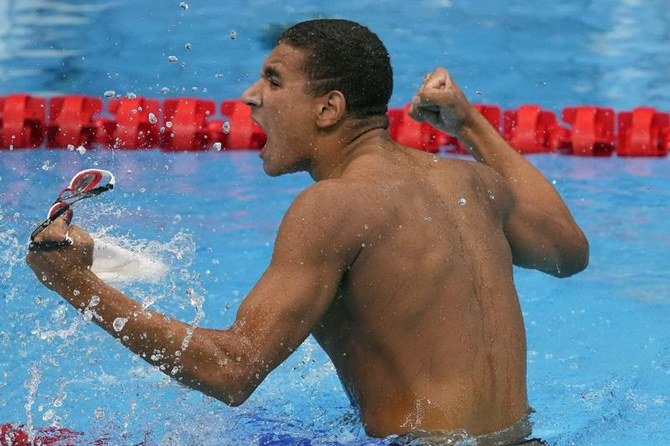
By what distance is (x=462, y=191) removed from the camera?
2195mm

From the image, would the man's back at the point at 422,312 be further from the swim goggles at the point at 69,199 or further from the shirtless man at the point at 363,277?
the swim goggles at the point at 69,199

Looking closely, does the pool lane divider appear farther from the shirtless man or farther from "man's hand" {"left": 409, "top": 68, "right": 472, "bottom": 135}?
the shirtless man

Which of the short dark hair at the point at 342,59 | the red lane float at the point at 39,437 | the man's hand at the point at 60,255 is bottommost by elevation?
the red lane float at the point at 39,437

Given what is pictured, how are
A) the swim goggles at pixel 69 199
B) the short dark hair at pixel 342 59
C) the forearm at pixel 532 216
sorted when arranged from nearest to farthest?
1. the swim goggles at pixel 69 199
2. the short dark hair at pixel 342 59
3. the forearm at pixel 532 216

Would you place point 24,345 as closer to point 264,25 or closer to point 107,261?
point 107,261

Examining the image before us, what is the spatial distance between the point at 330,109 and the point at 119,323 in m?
0.59

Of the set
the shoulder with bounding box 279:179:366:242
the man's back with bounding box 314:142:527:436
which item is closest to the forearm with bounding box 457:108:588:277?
the man's back with bounding box 314:142:527:436

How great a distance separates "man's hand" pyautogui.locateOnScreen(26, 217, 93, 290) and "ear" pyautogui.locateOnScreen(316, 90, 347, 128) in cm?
52

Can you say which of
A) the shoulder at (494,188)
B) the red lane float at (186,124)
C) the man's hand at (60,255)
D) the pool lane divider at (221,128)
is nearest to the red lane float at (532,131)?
the pool lane divider at (221,128)

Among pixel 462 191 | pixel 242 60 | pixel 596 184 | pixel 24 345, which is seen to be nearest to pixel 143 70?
pixel 242 60

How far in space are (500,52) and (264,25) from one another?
1.60 meters

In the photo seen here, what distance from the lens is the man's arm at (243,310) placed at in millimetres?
1907

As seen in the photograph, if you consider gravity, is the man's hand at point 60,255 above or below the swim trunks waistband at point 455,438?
above

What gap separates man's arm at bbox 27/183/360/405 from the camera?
1.91m
